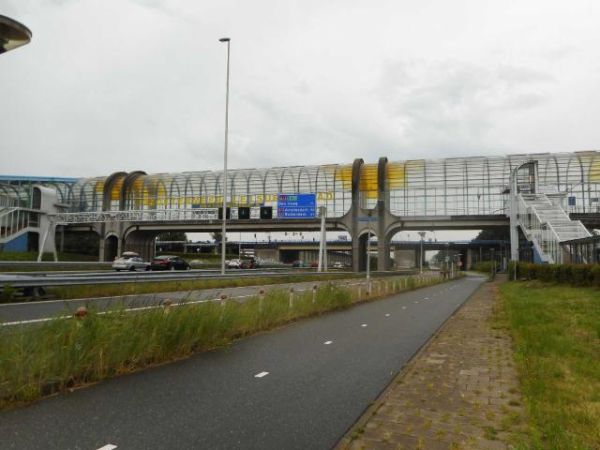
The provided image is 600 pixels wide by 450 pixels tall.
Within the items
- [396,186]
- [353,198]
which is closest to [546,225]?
[396,186]

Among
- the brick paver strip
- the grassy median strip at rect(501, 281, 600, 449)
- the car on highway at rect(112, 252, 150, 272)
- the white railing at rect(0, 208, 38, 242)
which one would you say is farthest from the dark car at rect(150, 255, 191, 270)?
the brick paver strip

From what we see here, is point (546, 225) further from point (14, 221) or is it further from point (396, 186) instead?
point (14, 221)

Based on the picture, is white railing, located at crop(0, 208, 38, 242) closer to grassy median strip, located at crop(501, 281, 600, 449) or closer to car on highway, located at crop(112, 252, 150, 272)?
car on highway, located at crop(112, 252, 150, 272)

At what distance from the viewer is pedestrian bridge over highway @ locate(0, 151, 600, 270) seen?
2270 inches

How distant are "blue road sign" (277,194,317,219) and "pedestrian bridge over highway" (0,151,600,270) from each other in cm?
20

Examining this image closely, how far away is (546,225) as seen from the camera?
137 ft

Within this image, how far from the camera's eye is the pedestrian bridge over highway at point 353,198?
57.7 metres

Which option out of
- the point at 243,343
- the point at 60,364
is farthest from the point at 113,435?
the point at 243,343

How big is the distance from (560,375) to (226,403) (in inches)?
203

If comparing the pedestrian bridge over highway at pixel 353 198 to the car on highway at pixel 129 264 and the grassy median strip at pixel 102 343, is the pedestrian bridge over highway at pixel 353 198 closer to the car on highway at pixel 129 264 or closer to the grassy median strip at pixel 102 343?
the car on highway at pixel 129 264

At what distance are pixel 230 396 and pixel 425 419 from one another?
248cm

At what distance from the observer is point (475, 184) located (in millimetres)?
62188

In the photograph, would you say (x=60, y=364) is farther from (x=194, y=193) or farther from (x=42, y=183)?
(x=42, y=183)

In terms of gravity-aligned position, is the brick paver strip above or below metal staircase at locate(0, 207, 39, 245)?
below
